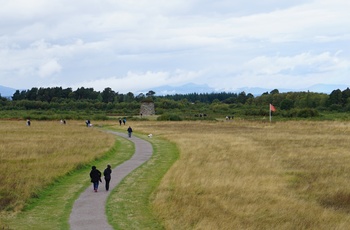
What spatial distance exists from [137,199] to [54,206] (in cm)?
335

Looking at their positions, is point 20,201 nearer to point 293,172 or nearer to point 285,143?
point 293,172

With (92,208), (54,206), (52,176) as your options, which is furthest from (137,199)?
(52,176)

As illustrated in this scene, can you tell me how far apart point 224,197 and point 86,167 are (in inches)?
440

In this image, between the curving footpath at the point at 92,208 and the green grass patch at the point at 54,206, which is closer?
the curving footpath at the point at 92,208

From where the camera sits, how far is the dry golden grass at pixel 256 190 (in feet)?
60.0

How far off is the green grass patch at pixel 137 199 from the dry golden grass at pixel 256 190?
480 millimetres

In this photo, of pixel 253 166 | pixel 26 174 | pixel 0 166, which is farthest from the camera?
pixel 253 166

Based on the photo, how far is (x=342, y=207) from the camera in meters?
21.5

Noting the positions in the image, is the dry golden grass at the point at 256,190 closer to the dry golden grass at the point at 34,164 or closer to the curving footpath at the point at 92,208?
the curving footpath at the point at 92,208

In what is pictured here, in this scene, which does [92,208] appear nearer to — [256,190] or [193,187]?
[193,187]

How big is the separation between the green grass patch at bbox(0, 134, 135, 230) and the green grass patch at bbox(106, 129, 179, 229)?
5.22ft

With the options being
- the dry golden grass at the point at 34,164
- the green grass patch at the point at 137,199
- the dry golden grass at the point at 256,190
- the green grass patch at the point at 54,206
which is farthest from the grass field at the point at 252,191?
the green grass patch at the point at 54,206

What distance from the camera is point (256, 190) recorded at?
23.5 meters

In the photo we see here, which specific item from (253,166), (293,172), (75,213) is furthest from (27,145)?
(75,213)
